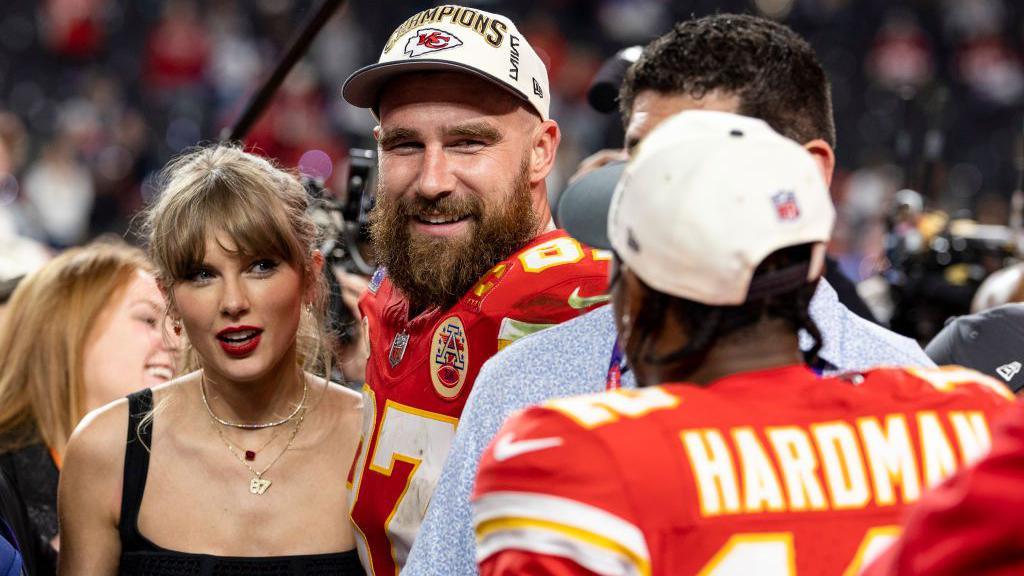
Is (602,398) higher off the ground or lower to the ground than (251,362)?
higher

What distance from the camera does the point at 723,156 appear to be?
1165 mm

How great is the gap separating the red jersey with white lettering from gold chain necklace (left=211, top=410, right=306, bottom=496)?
5.25ft

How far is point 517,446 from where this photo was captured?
1.11 m

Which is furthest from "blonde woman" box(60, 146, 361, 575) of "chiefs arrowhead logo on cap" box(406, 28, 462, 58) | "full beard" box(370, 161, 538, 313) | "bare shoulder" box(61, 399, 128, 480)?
"chiefs arrowhead logo on cap" box(406, 28, 462, 58)

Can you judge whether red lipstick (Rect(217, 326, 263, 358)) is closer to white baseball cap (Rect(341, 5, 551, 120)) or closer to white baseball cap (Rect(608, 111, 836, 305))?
white baseball cap (Rect(341, 5, 551, 120))

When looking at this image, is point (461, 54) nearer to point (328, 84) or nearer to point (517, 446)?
point (517, 446)

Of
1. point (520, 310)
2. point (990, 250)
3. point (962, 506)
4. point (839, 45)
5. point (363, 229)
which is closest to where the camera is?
point (962, 506)

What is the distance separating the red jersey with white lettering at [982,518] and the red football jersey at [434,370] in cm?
91

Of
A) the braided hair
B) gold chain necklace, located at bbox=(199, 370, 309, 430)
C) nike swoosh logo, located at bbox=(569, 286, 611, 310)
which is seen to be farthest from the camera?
gold chain necklace, located at bbox=(199, 370, 309, 430)

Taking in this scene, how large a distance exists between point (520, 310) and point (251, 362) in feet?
2.14

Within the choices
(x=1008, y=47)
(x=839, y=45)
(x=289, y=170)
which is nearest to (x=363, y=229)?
(x=289, y=170)

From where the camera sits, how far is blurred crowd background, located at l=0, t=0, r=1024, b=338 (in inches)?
387

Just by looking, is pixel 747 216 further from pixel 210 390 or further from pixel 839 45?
pixel 839 45

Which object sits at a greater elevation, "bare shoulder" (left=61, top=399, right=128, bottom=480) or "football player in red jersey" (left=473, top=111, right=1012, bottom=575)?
"football player in red jersey" (left=473, top=111, right=1012, bottom=575)
